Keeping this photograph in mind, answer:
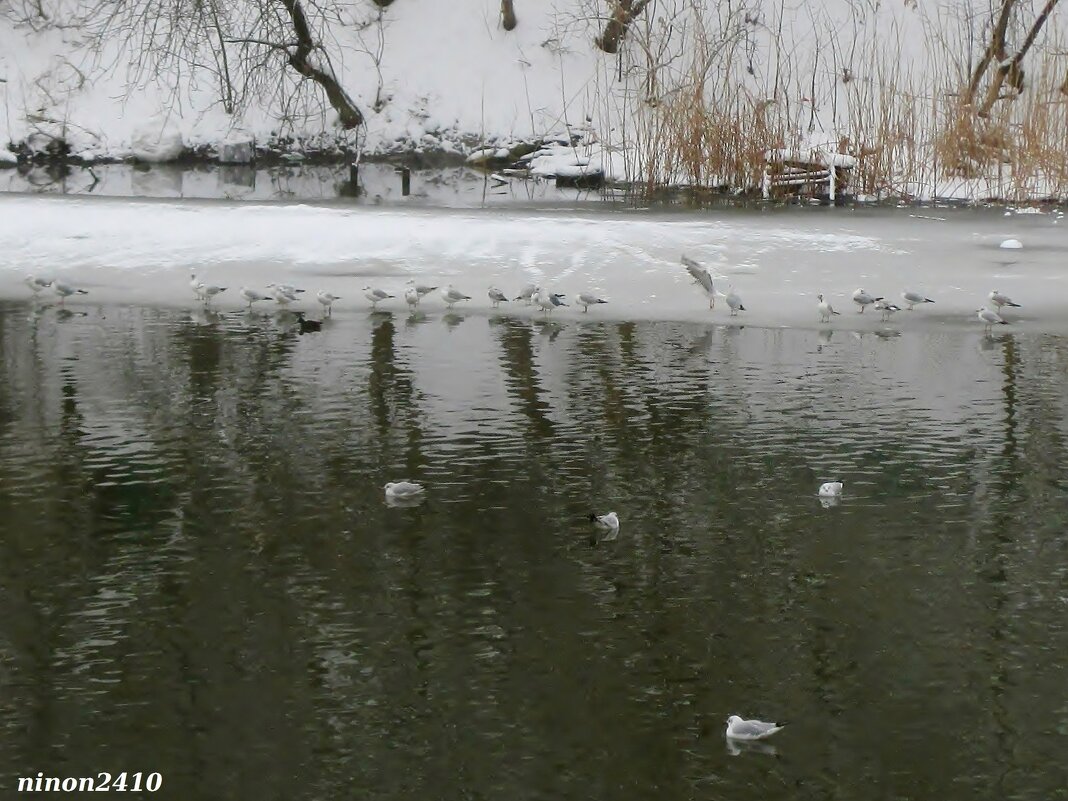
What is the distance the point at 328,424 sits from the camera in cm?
683

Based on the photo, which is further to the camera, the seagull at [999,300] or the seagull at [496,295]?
the seagull at [496,295]

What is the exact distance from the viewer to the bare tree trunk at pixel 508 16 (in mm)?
25859

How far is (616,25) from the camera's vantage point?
24531 millimetres

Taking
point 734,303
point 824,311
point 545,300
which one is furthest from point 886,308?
point 545,300

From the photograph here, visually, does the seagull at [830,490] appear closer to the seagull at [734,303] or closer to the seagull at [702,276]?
the seagull at [734,303]

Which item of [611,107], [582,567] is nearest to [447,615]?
[582,567]

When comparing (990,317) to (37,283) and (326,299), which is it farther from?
(37,283)

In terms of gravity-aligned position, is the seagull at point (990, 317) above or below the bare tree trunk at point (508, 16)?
below

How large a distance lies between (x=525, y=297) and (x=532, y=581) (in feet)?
18.5

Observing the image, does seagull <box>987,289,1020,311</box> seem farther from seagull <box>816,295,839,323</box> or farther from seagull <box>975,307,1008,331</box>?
seagull <box>816,295,839,323</box>

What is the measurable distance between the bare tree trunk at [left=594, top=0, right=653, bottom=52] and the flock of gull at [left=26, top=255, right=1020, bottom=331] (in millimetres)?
12666

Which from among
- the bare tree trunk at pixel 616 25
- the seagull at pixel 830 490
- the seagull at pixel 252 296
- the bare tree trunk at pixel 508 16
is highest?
the bare tree trunk at pixel 508 16

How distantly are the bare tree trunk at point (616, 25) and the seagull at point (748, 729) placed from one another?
1938 cm

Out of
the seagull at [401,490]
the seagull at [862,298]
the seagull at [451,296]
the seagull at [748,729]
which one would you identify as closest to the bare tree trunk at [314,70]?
the seagull at [451,296]
